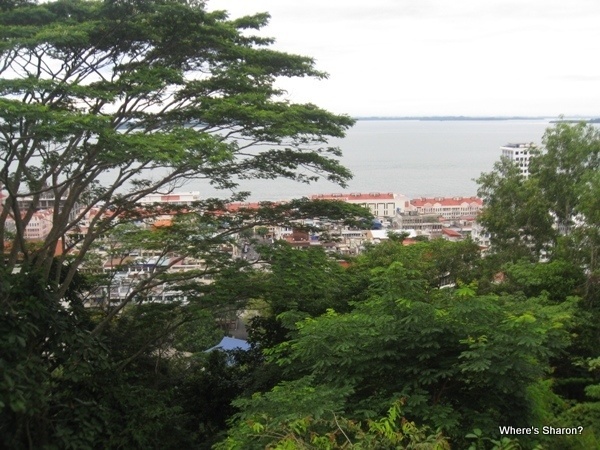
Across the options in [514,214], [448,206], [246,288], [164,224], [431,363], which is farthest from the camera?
[448,206]

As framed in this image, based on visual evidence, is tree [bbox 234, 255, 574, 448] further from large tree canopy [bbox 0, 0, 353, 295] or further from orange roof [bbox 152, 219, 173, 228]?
orange roof [bbox 152, 219, 173, 228]

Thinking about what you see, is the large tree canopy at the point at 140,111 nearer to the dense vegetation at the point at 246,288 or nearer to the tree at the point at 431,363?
the dense vegetation at the point at 246,288

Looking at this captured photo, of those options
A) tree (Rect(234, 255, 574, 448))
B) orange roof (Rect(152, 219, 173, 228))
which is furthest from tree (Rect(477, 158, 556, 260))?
tree (Rect(234, 255, 574, 448))

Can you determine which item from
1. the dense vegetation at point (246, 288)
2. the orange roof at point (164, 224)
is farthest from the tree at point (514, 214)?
the orange roof at point (164, 224)

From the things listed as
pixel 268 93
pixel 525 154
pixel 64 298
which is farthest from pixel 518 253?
pixel 64 298

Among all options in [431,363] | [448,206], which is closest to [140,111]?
[431,363]

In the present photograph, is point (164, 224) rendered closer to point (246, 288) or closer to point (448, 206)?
point (246, 288)
